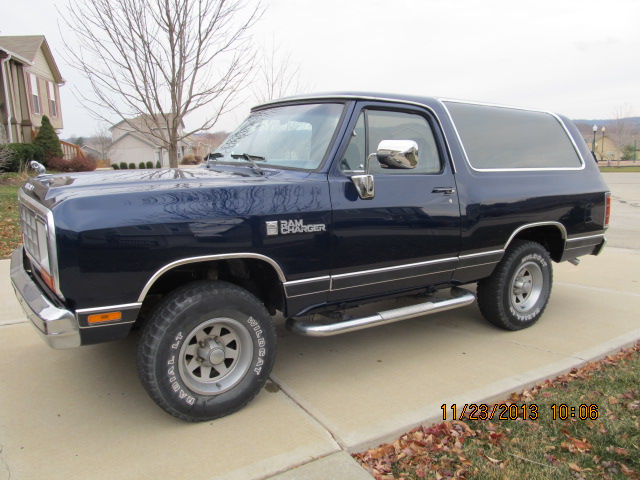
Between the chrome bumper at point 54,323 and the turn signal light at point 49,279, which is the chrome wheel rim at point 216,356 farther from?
the turn signal light at point 49,279

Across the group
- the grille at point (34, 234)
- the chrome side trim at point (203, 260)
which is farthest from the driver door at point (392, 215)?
the grille at point (34, 234)

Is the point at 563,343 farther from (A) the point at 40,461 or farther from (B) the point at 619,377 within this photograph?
(A) the point at 40,461

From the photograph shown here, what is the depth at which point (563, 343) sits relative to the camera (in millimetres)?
4449

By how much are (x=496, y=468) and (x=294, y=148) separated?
8.15 feet

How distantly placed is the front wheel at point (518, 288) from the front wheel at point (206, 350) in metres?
2.31

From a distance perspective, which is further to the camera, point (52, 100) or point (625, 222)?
point (52, 100)

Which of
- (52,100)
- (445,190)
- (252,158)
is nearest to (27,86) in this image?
(52,100)

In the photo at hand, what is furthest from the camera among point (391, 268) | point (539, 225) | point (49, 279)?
point (539, 225)

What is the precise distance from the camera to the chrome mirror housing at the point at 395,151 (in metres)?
3.37

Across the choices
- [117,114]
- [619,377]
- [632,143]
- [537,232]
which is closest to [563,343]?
[619,377]

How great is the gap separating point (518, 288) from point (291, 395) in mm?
2554

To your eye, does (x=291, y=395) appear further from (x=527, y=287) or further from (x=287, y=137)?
(x=527, y=287)

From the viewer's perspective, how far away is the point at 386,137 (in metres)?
3.90

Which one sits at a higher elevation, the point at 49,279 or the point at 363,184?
the point at 363,184
